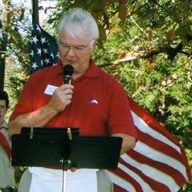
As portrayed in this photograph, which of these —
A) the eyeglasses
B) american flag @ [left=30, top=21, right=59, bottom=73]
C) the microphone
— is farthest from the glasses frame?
american flag @ [left=30, top=21, right=59, bottom=73]

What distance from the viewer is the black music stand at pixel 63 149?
379 centimetres

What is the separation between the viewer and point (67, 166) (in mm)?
3996

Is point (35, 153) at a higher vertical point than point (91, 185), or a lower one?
higher

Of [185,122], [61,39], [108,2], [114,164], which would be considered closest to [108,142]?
[114,164]

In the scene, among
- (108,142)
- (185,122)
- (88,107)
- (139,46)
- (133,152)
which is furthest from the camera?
(185,122)

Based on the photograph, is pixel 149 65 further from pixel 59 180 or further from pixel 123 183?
pixel 59 180

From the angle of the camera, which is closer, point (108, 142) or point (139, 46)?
point (108, 142)

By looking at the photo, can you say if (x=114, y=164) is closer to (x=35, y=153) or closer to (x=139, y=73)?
(x=35, y=153)

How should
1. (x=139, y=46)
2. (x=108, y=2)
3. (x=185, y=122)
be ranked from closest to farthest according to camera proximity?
(x=108, y=2) < (x=139, y=46) < (x=185, y=122)

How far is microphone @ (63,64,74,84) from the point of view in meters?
4.05

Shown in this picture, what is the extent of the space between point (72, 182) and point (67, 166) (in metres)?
0.29

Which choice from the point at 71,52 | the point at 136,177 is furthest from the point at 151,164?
the point at 71,52

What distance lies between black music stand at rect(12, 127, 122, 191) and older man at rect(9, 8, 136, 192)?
25 centimetres

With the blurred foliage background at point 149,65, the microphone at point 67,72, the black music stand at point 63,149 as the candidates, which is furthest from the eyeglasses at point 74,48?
the blurred foliage background at point 149,65
